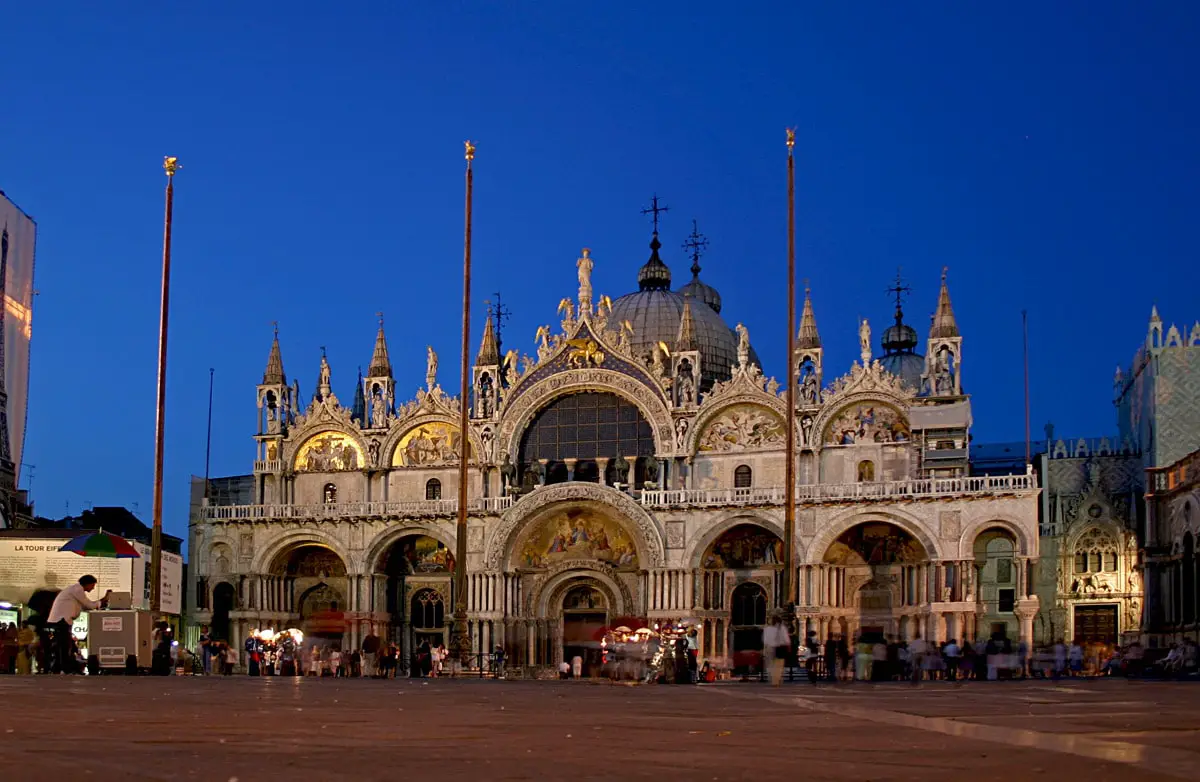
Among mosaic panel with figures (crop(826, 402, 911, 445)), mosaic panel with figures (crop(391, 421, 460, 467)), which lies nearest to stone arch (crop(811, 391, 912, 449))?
mosaic panel with figures (crop(826, 402, 911, 445))

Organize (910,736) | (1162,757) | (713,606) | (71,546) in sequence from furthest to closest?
1. (713,606)
2. (71,546)
3. (910,736)
4. (1162,757)

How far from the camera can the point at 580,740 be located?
32.2 ft

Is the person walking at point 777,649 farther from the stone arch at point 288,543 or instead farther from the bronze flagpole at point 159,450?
the stone arch at point 288,543

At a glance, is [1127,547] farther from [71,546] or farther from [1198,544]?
[71,546]

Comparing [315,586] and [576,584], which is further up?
[576,584]

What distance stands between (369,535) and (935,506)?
67.3 feet

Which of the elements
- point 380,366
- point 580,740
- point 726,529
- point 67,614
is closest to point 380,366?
point 380,366

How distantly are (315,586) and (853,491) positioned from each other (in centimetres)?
2168

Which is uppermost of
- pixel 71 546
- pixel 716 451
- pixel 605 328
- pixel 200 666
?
pixel 605 328

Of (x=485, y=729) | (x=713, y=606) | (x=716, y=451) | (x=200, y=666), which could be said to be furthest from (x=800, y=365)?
(x=485, y=729)

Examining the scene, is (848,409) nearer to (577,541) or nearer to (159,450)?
(577,541)

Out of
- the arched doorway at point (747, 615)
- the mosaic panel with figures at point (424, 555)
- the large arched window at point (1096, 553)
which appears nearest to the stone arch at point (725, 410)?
the arched doorway at point (747, 615)

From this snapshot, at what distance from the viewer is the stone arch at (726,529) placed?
53.6m

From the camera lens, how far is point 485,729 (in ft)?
36.1
